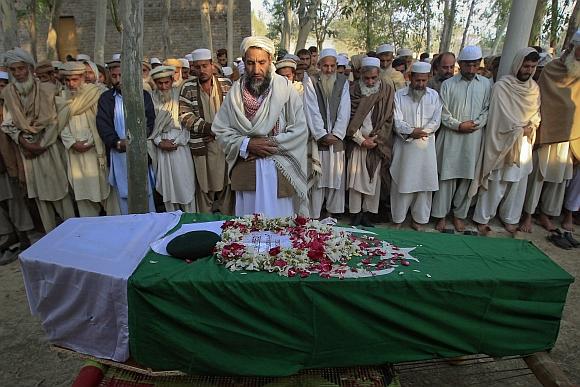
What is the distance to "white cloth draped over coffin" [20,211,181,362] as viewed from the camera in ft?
6.35

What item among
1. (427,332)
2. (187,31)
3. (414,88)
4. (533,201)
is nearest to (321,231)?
(427,332)

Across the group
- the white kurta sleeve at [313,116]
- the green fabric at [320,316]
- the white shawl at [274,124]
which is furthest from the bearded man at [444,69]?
the green fabric at [320,316]

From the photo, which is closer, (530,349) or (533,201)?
(530,349)

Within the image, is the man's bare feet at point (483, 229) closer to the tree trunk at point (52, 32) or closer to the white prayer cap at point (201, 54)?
the white prayer cap at point (201, 54)

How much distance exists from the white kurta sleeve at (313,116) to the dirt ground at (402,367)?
2781 mm

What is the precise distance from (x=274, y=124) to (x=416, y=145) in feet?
6.46

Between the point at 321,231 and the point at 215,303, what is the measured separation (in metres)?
0.87

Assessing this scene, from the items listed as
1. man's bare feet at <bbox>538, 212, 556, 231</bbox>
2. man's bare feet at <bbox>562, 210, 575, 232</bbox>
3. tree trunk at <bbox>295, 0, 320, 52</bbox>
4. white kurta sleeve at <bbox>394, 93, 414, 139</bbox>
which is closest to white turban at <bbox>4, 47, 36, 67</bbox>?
white kurta sleeve at <bbox>394, 93, 414, 139</bbox>

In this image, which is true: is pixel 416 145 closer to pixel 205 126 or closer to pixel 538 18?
pixel 205 126

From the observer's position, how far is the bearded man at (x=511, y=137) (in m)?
4.41

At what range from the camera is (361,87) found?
4.80 meters

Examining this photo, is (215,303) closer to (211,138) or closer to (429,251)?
(429,251)

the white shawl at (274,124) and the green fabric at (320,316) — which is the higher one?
the white shawl at (274,124)

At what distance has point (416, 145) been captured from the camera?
180 inches
